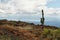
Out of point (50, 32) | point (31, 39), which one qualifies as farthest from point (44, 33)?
point (31, 39)

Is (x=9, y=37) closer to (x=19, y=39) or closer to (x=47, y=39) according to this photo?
(x=19, y=39)

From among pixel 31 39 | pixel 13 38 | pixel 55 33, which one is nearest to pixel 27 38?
pixel 31 39

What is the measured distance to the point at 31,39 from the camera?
31.2 metres

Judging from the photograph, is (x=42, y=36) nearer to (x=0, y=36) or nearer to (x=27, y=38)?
(x=27, y=38)

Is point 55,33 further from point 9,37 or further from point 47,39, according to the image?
point 9,37

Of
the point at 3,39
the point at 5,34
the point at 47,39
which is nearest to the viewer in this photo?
the point at 3,39

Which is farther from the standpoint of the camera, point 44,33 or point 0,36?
point 44,33

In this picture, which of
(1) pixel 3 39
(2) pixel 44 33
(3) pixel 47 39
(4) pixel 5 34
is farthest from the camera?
(2) pixel 44 33

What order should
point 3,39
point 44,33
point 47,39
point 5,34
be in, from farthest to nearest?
point 44,33
point 47,39
point 5,34
point 3,39

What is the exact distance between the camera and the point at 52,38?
1293 inches

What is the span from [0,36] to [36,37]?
5916 millimetres

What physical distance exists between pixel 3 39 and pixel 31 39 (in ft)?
14.7

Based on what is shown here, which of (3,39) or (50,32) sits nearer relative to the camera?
(3,39)

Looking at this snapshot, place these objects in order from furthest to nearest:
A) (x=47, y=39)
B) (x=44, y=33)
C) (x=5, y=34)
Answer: (x=44, y=33) → (x=47, y=39) → (x=5, y=34)
